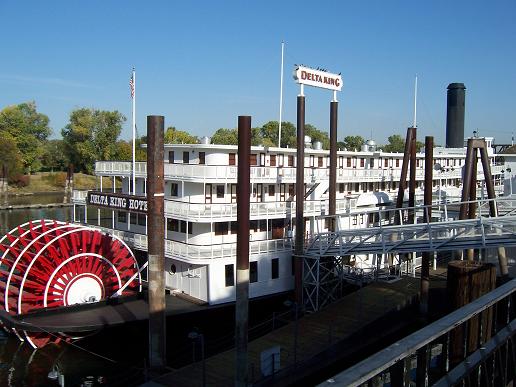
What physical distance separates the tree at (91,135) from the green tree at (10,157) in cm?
850

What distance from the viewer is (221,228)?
20.4 m

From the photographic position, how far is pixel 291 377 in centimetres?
1338

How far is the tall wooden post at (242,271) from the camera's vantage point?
12.2 m

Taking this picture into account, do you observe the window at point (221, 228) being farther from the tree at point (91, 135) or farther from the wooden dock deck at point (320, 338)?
the tree at point (91, 135)

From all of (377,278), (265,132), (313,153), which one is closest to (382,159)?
(313,153)

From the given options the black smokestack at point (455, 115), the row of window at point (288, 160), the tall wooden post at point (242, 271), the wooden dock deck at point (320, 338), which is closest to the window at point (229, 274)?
the wooden dock deck at point (320, 338)

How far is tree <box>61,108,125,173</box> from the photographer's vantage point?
259ft

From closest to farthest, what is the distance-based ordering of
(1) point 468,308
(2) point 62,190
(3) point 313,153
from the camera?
(1) point 468,308 < (3) point 313,153 < (2) point 62,190

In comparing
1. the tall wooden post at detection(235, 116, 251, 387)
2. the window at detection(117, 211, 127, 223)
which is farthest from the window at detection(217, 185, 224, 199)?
the tall wooden post at detection(235, 116, 251, 387)

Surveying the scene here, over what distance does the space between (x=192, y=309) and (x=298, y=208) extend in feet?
17.0

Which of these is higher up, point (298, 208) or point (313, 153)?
point (313, 153)

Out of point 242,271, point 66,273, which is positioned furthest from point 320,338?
point 66,273

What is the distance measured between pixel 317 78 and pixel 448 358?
17.6 m

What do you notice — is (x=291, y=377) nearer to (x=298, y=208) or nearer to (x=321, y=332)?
(x=321, y=332)
